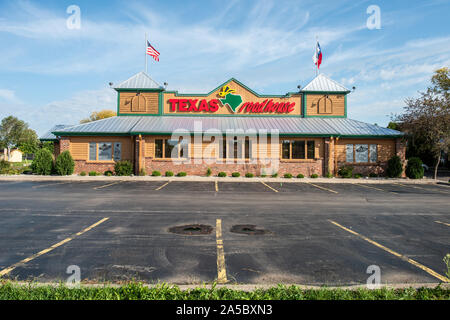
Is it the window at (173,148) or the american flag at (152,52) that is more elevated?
the american flag at (152,52)

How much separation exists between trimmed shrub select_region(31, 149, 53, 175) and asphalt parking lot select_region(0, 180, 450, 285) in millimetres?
12461

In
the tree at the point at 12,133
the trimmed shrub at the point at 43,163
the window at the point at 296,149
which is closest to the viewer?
the trimmed shrub at the point at 43,163

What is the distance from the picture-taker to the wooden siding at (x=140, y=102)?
81.6 feet

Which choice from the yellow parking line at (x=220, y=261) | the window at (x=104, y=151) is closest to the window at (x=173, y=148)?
the window at (x=104, y=151)

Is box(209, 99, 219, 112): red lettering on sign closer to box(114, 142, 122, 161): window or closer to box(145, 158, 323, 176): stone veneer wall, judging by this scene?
box(145, 158, 323, 176): stone veneer wall

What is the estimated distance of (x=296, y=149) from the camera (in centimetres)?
2295

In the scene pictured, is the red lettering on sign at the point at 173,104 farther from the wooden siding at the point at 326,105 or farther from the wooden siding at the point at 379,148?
the wooden siding at the point at 379,148

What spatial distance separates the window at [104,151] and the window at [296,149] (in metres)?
14.4

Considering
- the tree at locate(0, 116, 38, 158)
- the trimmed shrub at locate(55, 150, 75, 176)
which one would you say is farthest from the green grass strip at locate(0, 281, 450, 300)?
the tree at locate(0, 116, 38, 158)

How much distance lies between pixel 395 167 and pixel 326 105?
26.5 ft

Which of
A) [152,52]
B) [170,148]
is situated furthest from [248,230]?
[152,52]

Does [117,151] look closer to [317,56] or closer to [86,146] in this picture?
[86,146]

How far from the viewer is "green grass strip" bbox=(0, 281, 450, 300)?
3416 mm
